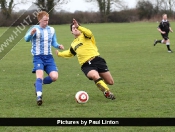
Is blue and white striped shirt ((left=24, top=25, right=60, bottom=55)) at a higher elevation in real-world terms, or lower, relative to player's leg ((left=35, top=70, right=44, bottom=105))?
higher

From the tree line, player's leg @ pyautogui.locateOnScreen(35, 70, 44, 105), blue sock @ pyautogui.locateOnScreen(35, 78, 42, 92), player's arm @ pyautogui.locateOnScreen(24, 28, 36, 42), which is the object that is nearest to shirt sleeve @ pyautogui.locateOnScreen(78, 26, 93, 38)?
player's arm @ pyautogui.locateOnScreen(24, 28, 36, 42)

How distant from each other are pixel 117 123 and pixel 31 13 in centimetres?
465

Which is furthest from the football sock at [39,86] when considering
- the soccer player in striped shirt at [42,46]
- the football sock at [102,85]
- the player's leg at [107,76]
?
the player's leg at [107,76]

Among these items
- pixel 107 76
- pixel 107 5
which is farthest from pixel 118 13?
pixel 107 76

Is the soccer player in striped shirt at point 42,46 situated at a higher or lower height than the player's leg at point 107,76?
higher

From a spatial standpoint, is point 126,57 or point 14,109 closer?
point 14,109

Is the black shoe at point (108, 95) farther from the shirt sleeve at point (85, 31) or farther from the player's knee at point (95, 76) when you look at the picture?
the shirt sleeve at point (85, 31)

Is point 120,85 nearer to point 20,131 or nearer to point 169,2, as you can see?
point 20,131

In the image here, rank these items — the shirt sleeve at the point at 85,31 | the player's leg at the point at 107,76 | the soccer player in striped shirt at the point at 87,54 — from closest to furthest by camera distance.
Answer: the shirt sleeve at the point at 85,31
the soccer player in striped shirt at the point at 87,54
the player's leg at the point at 107,76

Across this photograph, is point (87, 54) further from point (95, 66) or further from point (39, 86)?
point (39, 86)

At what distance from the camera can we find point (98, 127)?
6566 millimetres

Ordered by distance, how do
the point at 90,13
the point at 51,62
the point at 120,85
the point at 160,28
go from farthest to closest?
the point at 90,13
the point at 160,28
the point at 120,85
the point at 51,62

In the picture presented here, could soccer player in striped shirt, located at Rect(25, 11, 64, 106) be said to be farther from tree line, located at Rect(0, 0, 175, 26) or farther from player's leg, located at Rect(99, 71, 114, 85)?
tree line, located at Rect(0, 0, 175, 26)

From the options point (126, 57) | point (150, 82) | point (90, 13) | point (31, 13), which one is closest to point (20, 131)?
point (31, 13)
